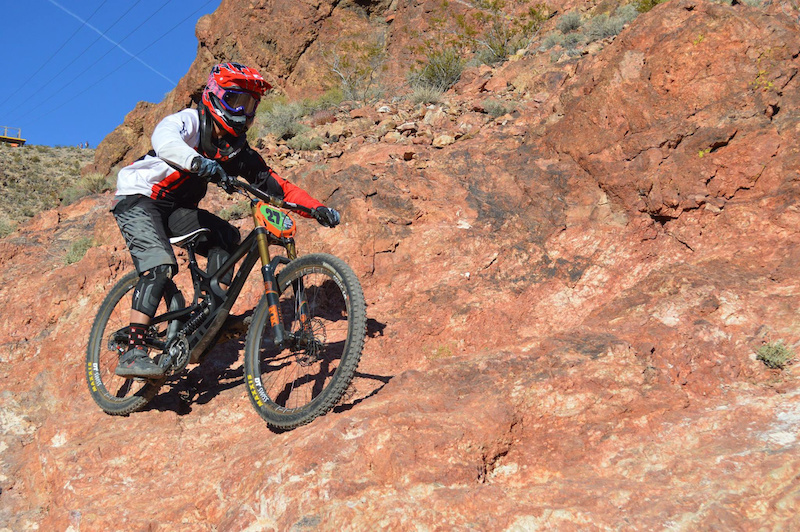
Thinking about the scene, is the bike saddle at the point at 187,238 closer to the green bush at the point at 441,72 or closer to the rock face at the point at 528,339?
the rock face at the point at 528,339

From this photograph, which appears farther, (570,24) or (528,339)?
(570,24)

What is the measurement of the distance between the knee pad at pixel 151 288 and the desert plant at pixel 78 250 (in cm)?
302

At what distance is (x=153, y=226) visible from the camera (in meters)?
4.17

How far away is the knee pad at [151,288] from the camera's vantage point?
13.6ft

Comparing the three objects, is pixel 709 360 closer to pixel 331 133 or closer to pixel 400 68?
pixel 331 133

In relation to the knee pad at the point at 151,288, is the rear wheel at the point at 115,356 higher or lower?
lower

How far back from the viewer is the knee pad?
4.15 meters

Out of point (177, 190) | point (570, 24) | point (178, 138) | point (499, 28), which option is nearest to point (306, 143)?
point (177, 190)

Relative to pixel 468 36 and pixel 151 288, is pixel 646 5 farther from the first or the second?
pixel 151 288

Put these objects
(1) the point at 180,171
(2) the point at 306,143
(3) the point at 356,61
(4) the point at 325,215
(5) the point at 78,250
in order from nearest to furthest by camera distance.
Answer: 1. (4) the point at 325,215
2. (1) the point at 180,171
3. (5) the point at 78,250
4. (2) the point at 306,143
5. (3) the point at 356,61

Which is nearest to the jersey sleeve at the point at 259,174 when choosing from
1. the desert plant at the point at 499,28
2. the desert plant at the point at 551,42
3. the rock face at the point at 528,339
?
the rock face at the point at 528,339

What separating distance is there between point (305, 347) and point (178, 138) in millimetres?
1712

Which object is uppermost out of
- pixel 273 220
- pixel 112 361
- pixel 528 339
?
pixel 273 220

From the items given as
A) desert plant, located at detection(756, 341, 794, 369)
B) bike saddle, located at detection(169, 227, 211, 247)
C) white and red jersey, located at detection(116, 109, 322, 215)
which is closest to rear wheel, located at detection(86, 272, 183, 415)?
bike saddle, located at detection(169, 227, 211, 247)
